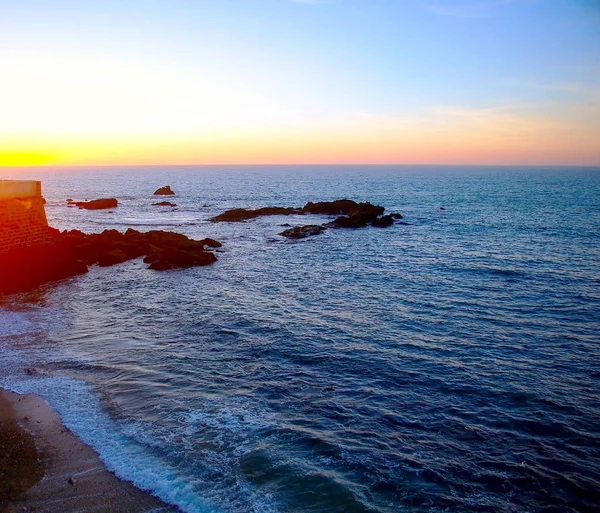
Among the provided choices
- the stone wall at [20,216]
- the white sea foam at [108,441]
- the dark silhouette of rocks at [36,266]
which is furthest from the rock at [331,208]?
the white sea foam at [108,441]

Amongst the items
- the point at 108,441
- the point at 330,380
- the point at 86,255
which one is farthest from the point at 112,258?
the point at 108,441

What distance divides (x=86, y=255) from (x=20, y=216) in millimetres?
8160

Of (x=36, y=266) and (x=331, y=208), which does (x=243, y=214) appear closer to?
(x=331, y=208)

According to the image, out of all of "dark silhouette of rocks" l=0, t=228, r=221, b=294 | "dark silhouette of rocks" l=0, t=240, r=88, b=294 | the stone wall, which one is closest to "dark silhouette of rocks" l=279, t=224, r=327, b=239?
"dark silhouette of rocks" l=0, t=228, r=221, b=294

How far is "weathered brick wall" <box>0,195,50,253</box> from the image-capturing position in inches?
1098

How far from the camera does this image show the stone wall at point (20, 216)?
27.8 metres

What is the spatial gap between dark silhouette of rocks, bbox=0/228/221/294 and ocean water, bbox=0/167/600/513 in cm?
155

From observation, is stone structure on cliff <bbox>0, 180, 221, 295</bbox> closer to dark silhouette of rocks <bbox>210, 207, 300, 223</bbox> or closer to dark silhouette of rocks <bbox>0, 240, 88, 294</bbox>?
dark silhouette of rocks <bbox>0, 240, 88, 294</bbox>

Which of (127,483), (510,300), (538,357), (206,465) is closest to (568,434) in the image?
(538,357)

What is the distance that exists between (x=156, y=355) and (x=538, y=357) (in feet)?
48.1

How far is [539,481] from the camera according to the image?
35.6 ft

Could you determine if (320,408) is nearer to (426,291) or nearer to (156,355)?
(156,355)

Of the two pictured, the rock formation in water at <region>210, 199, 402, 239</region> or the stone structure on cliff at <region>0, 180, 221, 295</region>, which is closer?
the stone structure on cliff at <region>0, 180, 221, 295</region>

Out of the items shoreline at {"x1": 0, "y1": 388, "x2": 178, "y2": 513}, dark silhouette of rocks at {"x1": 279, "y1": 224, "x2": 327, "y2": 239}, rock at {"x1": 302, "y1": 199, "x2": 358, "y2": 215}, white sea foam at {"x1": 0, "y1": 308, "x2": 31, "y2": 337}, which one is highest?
rock at {"x1": 302, "y1": 199, "x2": 358, "y2": 215}
